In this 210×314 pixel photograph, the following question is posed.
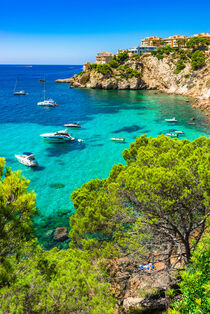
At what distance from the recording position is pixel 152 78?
83.8m

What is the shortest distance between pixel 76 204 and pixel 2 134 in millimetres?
30036

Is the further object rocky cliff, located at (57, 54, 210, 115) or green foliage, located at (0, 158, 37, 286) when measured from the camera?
rocky cliff, located at (57, 54, 210, 115)

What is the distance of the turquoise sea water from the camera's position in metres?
22.2

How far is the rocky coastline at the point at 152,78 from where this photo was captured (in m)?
68.9

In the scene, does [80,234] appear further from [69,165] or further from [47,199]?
[69,165]

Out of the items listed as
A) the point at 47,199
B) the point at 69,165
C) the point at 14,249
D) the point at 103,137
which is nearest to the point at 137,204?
the point at 14,249

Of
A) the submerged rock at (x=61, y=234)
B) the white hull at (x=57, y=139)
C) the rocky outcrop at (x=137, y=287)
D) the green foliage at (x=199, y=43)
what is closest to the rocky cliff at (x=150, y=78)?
the green foliage at (x=199, y=43)

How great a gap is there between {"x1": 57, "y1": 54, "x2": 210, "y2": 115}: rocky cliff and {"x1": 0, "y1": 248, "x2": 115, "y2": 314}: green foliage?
70443 mm

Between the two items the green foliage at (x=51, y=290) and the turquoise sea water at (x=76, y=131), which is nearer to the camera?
the green foliage at (x=51, y=290)

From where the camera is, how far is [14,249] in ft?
21.1

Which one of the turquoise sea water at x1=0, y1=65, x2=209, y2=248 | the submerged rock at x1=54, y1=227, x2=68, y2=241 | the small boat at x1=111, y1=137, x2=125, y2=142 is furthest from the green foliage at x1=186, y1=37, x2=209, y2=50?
the submerged rock at x1=54, y1=227, x2=68, y2=241

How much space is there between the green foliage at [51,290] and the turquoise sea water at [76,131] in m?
9.26

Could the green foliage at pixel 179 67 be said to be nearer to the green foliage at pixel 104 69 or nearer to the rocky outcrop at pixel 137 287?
the green foliage at pixel 104 69

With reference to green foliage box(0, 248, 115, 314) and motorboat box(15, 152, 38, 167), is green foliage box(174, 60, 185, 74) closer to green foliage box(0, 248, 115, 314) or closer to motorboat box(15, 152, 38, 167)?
motorboat box(15, 152, 38, 167)
